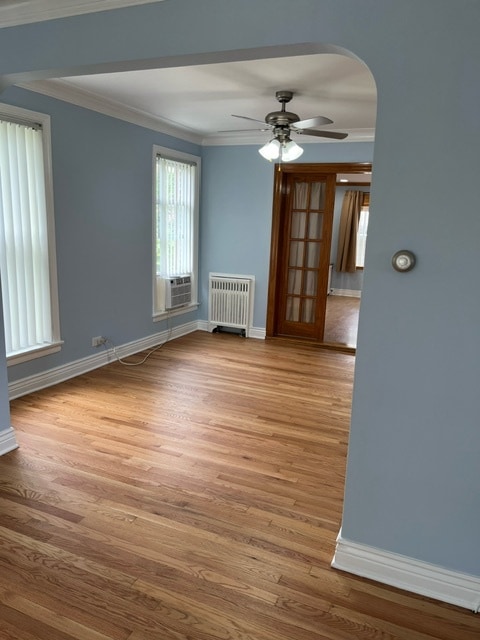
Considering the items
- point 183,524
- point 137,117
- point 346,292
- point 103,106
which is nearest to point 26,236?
point 103,106

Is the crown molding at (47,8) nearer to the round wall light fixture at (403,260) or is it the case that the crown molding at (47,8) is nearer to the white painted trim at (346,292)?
the round wall light fixture at (403,260)

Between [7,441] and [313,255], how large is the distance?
4.18 m

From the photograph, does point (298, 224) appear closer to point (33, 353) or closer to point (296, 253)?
point (296, 253)

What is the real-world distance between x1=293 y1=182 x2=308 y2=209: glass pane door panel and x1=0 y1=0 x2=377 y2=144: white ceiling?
82cm

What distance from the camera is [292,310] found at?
607cm

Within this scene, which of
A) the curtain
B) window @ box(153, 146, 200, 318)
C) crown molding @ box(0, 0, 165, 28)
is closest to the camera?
crown molding @ box(0, 0, 165, 28)

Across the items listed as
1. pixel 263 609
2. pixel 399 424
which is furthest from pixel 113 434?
pixel 399 424

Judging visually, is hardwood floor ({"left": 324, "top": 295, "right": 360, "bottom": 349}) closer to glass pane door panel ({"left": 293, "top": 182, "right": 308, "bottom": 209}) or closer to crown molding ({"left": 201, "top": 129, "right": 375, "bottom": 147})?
glass pane door panel ({"left": 293, "top": 182, "right": 308, "bottom": 209})

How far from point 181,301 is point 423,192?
445 cm

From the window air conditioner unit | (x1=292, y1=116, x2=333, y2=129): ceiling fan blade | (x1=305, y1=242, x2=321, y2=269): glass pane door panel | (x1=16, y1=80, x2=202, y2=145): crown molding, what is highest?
(x1=16, y1=80, x2=202, y2=145): crown molding

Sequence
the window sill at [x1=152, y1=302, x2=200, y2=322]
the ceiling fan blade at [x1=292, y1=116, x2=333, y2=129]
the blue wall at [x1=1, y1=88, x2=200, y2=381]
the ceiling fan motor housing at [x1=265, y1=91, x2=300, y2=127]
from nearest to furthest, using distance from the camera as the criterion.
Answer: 1. the ceiling fan blade at [x1=292, y1=116, x2=333, y2=129]
2. the ceiling fan motor housing at [x1=265, y1=91, x2=300, y2=127]
3. the blue wall at [x1=1, y1=88, x2=200, y2=381]
4. the window sill at [x1=152, y1=302, x2=200, y2=322]

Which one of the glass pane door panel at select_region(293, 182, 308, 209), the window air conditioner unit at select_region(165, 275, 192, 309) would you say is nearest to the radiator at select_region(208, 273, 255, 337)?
the window air conditioner unit at select_region(165, 275, 192, 309)

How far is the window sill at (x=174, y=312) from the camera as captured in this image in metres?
5.51

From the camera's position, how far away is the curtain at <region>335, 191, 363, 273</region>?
994 cm
